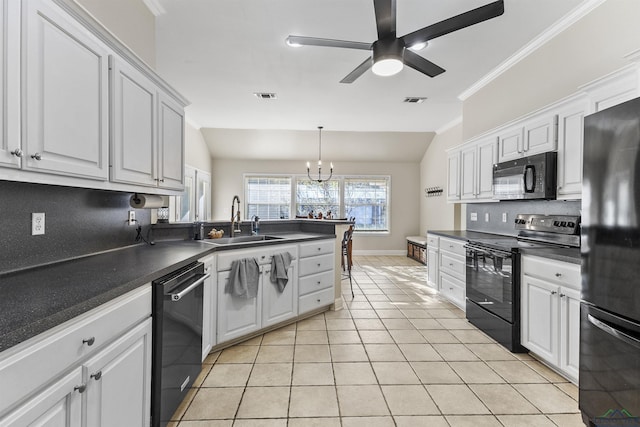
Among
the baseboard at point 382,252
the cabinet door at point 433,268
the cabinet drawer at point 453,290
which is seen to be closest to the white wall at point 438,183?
the baseboard at point 382,252

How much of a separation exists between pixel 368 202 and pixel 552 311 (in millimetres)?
6429

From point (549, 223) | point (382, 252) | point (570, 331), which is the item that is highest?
point (549, 223)

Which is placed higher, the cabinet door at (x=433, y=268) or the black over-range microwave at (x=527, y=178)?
the black over-range microwave at (x=527, y=178)

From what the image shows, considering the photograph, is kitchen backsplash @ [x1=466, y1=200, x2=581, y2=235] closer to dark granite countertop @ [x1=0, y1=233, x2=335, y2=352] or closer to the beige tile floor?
the beige tile floor

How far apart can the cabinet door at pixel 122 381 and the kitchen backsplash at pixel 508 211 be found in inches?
137

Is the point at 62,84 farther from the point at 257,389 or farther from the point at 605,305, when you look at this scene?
the point at 605,305

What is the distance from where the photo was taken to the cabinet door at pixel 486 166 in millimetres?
3688

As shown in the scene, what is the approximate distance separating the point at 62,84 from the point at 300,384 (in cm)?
220

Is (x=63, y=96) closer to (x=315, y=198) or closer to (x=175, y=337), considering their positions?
(x=175, y=337)

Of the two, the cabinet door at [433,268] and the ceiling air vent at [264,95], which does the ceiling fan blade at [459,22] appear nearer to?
the cabinet door at [433,268]

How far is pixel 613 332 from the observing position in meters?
1.56

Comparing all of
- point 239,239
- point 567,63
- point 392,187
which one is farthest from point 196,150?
point 567,63

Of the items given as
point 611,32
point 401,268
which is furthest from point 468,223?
point 611,32

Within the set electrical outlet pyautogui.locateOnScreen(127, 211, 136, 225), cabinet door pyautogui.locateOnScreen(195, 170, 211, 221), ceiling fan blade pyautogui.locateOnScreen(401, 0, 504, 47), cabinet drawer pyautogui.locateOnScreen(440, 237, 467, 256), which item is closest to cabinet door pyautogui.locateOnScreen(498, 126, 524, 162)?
cabinet drawer pyautogui.locateOnScreen(440, 237, 467, 256)
